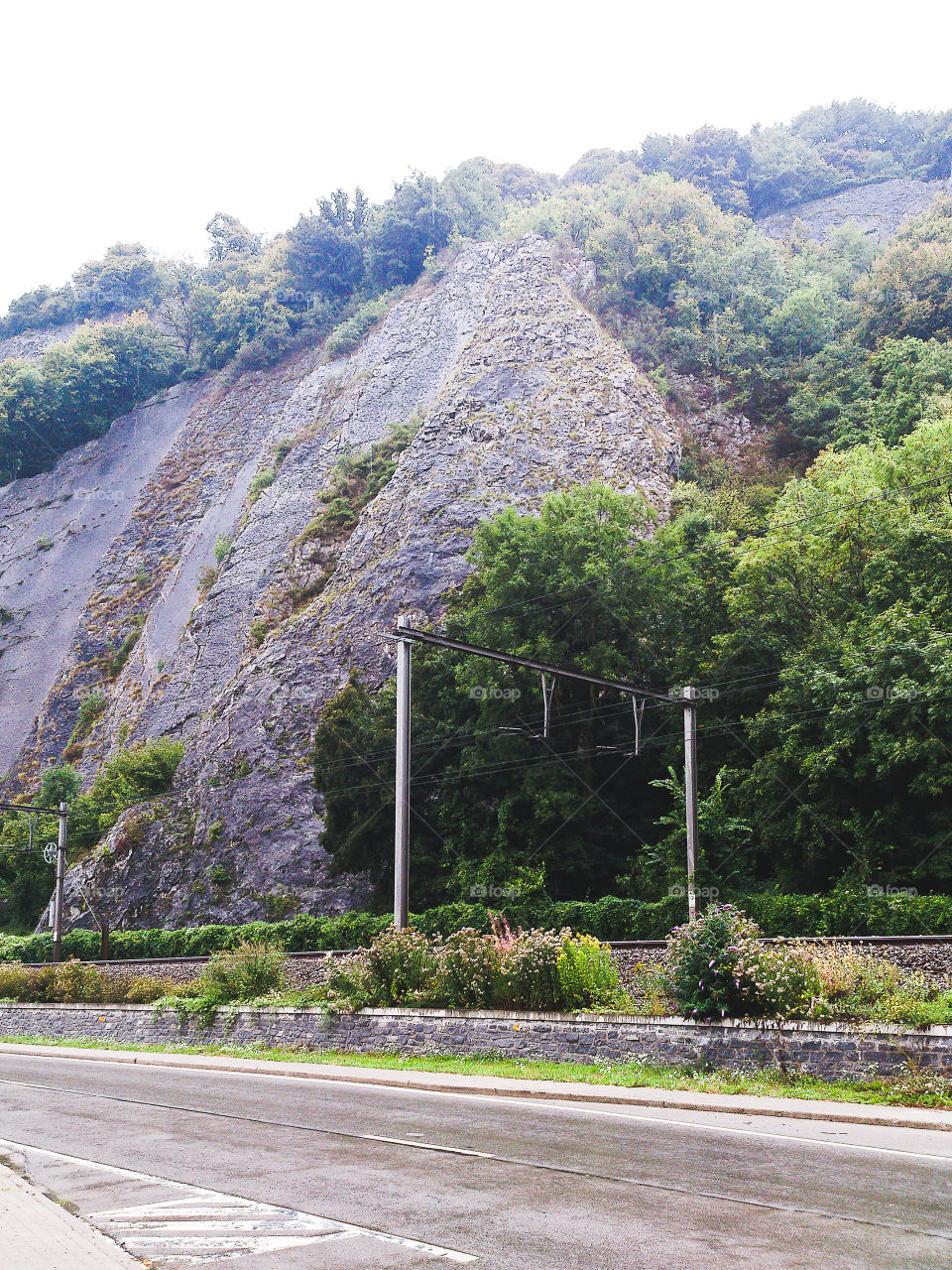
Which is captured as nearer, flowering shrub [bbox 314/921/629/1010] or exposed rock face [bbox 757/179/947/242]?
flowering shrub [bbox 314/921/629/1010]

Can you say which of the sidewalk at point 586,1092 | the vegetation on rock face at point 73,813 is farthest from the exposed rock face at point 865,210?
the sidewalk at point 586,1092

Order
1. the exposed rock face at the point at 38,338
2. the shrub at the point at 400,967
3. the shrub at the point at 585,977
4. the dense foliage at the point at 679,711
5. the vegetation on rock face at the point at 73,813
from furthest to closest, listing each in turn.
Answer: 1. the exposed rock face at the point at 38,338
2. the vegetation on rock face at the point at 73,813
3. the dense foliage at the point at 679,711
4. the shrub at the point at 400,967
5. the shrub at the point at 585,977

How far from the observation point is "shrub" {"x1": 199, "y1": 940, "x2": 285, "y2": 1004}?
969 inches

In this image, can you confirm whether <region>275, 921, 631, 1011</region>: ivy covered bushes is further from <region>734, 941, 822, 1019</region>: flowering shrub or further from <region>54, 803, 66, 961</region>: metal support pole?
<region>54, 803, 66, 961</region>: metal support pole

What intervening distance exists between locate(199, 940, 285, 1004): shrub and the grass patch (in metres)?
3.89

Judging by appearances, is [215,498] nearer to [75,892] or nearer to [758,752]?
[75,892]

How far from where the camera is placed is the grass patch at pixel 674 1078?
36.9 feet

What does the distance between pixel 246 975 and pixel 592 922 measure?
30.8 ft

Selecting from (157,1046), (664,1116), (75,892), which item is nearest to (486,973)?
(664,1116)

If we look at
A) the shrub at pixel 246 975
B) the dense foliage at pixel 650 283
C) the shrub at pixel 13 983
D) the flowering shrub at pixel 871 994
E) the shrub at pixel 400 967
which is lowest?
the shrub at pixel 13 983

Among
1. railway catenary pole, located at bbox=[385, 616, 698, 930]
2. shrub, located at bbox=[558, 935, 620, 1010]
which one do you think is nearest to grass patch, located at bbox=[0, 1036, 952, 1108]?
shrub, located at bbox=[558, 935, 620, 1010]

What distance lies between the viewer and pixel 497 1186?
7422mm

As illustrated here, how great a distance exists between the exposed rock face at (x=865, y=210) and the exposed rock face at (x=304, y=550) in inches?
1423

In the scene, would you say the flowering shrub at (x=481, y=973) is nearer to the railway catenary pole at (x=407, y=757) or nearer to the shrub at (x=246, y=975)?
the railway catenary pole at (x=407, y=757)
